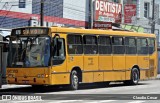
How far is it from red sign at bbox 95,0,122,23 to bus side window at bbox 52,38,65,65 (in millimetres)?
19225

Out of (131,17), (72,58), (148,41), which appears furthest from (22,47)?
(131,17)

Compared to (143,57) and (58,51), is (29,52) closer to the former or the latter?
(58,51)

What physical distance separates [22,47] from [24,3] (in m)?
11.7

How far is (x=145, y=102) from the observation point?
16.8 meters

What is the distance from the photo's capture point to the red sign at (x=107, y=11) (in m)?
41.6

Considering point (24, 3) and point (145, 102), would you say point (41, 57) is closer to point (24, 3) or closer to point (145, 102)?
point (145, 102)

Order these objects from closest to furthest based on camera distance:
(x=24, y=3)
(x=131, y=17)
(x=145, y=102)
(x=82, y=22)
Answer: (x=145, y=102), (x=24, y=3), (x=82, y=22), (x=131, y=17)

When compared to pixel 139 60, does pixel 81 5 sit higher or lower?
higher

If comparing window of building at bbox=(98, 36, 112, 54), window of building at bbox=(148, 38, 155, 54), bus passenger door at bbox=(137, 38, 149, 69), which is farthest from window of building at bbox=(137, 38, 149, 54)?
window of building at bbox=(98, 36, 112, 54)

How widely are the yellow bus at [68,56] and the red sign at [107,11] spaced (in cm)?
1381

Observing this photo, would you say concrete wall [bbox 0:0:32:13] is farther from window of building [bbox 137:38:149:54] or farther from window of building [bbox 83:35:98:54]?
window of building [bbox 83:35:98:54]

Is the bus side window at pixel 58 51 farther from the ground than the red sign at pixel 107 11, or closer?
closer

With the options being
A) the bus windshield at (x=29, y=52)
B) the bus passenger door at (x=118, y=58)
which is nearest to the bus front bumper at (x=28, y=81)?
the bus windshield at (x=29, y=52)

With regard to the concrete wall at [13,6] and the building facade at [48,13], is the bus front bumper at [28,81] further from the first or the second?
the concrete wall at [13,6]
